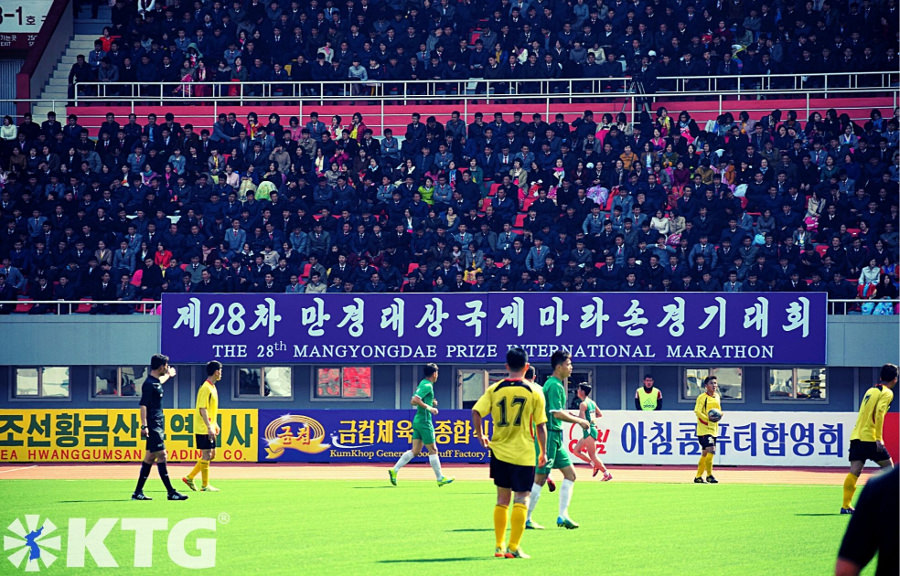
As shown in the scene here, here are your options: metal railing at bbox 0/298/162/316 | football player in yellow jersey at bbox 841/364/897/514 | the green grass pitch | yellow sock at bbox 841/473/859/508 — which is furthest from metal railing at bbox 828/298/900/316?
metal railing at bbox 0/298/162/316

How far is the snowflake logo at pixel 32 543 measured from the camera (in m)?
11.5

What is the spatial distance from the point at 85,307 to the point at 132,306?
106 cm

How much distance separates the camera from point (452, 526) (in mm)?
14586

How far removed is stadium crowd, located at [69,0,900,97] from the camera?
33.2 m

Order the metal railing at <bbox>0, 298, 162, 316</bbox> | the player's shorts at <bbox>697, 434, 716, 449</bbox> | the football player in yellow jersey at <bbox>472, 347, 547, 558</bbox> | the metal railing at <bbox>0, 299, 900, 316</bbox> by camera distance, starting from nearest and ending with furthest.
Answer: the football player in yellow jersey at <bbox>472, 347, 547, 558</bbox>, the player's shorts at <bbox>697, 434, 716, 449</bbox>, the metal railing at <bbox>0, 299, 900, 316</bbox>, the metal railing at <bbox>0, 298, 162, 316</bbox>

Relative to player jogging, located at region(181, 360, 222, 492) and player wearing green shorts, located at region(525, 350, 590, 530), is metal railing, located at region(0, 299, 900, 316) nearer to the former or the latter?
player jogging, located at region(181, 360, 222, 492)

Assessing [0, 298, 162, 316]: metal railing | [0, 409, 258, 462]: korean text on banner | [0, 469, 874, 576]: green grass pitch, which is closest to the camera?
[0, 469, 874, 576]: green grass pitch

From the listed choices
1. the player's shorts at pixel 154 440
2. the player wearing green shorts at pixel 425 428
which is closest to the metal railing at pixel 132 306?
the player wearing green shorts at pixel 425 428

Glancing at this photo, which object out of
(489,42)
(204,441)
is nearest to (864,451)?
(204,441)

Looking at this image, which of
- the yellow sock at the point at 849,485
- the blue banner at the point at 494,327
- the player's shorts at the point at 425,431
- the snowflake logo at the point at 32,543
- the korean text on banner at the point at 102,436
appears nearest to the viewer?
the snowflake logo at the point at 32,543

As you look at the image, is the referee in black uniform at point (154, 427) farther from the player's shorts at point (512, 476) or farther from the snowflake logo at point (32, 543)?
the player's shorts at point (512, 476)

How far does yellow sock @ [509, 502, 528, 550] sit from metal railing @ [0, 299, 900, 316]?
16677 mm

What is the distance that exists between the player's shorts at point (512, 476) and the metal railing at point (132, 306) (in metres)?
16.6

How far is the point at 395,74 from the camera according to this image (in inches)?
1346
